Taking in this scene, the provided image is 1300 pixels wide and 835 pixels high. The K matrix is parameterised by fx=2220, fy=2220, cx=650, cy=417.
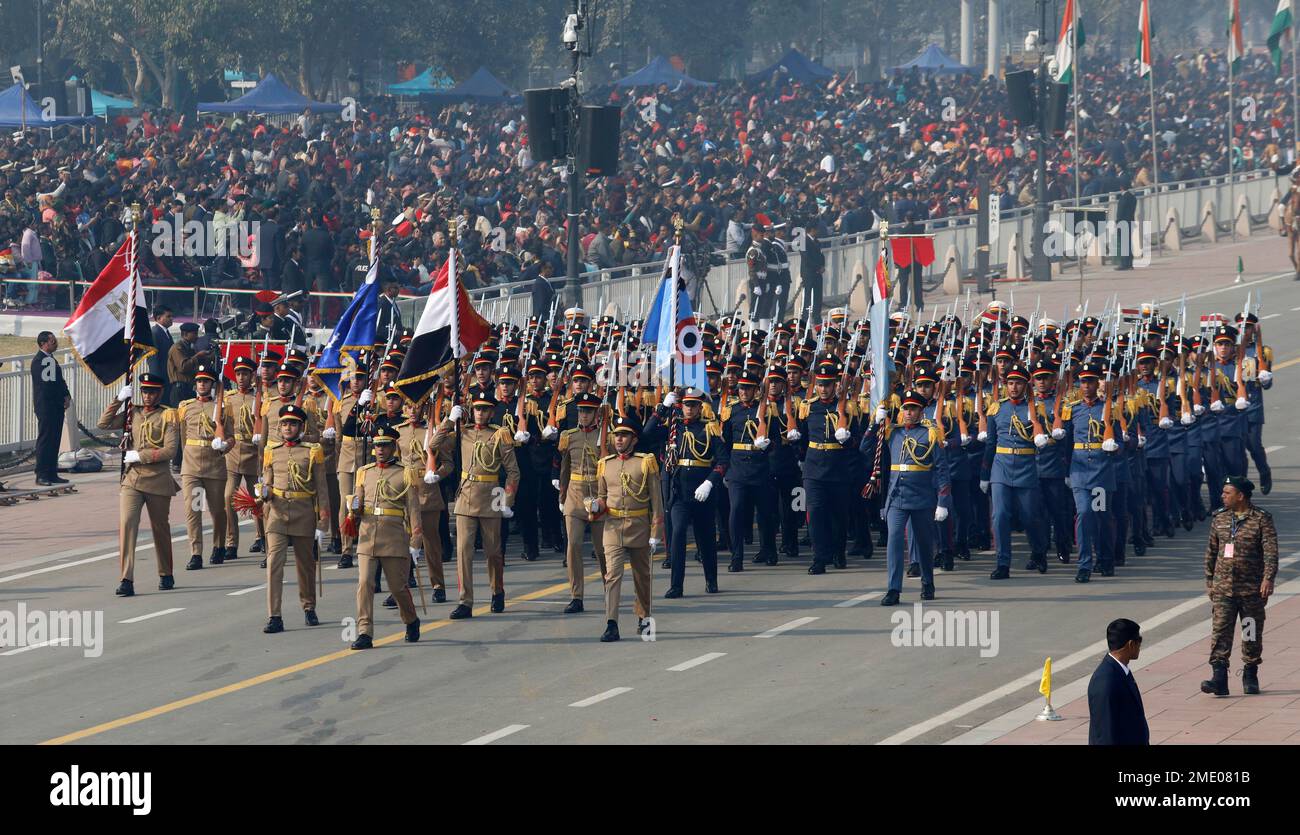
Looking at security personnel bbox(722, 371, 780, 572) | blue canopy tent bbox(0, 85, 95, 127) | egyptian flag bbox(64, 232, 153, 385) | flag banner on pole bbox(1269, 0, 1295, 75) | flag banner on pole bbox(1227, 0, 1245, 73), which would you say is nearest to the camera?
security personnel bbox(722, 371, 780, 572)

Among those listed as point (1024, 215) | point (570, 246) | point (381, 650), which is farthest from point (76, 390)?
point (1024, 215)

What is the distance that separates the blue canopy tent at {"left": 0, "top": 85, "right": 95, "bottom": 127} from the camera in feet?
167

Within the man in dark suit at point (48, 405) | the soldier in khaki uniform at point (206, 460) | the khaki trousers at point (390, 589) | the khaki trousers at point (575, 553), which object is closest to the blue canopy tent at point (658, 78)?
the man in dark suit at point (48, 405)

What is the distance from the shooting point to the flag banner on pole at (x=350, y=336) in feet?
68.8

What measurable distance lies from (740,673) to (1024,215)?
1097 inches

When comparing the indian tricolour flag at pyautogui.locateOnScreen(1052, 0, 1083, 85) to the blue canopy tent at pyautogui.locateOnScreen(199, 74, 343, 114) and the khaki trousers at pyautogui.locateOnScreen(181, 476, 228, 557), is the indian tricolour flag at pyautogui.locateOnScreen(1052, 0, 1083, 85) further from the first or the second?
Answer: the khaki trousers at pyautogui.locateOnScreen(181, 476, 228, 557)

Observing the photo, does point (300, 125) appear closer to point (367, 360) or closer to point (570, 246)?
point (570, 246)

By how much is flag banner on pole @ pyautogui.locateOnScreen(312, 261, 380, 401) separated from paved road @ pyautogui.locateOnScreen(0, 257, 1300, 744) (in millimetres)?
1915

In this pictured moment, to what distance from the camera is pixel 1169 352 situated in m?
22.0

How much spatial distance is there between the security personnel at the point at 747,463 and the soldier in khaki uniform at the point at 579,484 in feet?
5.92

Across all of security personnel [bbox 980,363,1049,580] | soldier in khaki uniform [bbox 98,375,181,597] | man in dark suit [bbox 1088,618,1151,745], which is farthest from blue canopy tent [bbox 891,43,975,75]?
man in dark suit [bbox 1088,618,1151,745]

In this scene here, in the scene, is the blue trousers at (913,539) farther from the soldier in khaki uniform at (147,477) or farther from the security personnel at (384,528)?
the soldier in khaki uniform at (147,477)

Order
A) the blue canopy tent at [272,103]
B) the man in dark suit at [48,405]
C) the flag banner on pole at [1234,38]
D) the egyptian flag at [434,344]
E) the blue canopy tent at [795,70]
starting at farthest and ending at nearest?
the blue canopy tent at [795,70], the blue canopy tent at [272,103], the flag banner on pole at [1234,38], the man in dark suit at [48,405], the egyptian flag at [434,344]

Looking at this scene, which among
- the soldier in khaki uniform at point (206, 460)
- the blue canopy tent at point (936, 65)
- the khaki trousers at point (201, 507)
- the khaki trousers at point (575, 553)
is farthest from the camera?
the blue canopy tent at point (936, 65)
